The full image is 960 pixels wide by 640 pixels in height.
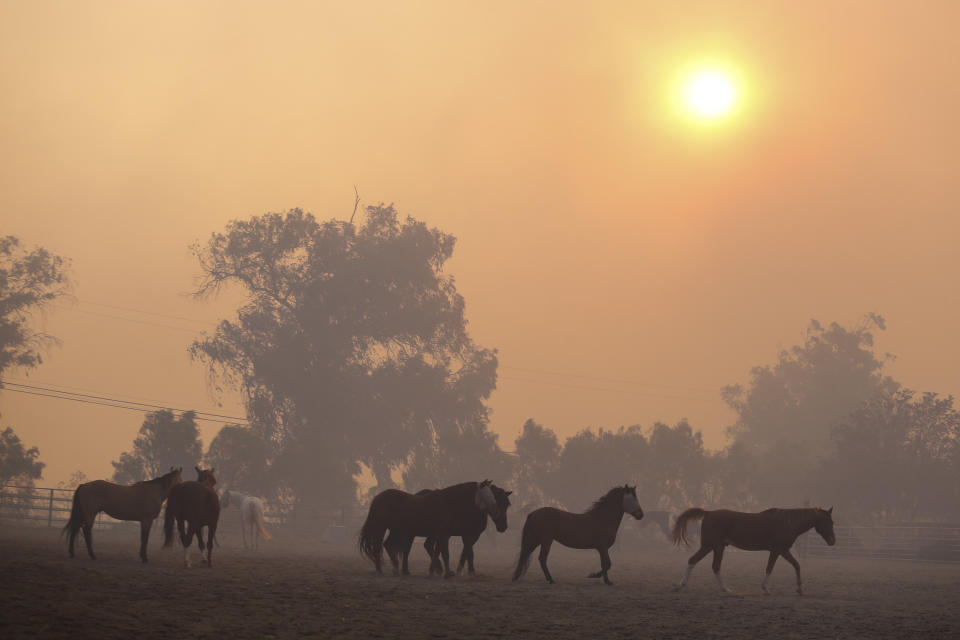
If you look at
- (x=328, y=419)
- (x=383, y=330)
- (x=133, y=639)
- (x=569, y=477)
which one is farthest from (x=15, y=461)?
(x=133, y=639)

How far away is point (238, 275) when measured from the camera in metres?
74.7

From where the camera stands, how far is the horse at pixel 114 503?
63.1 ft

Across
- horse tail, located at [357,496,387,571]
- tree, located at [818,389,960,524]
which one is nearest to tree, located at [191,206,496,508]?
tree, located at [818,389,960,524]

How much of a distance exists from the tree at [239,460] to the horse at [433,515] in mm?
40308

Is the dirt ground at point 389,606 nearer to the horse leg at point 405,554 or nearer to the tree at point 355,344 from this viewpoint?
→ the horse leg at point 405,554

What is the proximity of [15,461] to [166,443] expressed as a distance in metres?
11.1

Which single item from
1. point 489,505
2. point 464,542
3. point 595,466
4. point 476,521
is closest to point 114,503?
point 464,542

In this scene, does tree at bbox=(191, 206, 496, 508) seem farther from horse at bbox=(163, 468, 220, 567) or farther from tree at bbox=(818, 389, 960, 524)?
horse at bbox=(163, 468, 220, 567)

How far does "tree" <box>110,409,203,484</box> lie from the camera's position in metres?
54.7

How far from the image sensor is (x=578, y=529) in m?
20.0

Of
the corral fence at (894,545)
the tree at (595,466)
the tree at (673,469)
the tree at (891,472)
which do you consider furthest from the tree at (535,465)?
the corral fence at (894,545)

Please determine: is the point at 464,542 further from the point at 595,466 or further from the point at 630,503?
the point at 595,466

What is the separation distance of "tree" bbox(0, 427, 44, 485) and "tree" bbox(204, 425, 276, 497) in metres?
11.1

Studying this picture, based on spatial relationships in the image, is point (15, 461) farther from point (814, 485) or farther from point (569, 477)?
point (814, 485)
